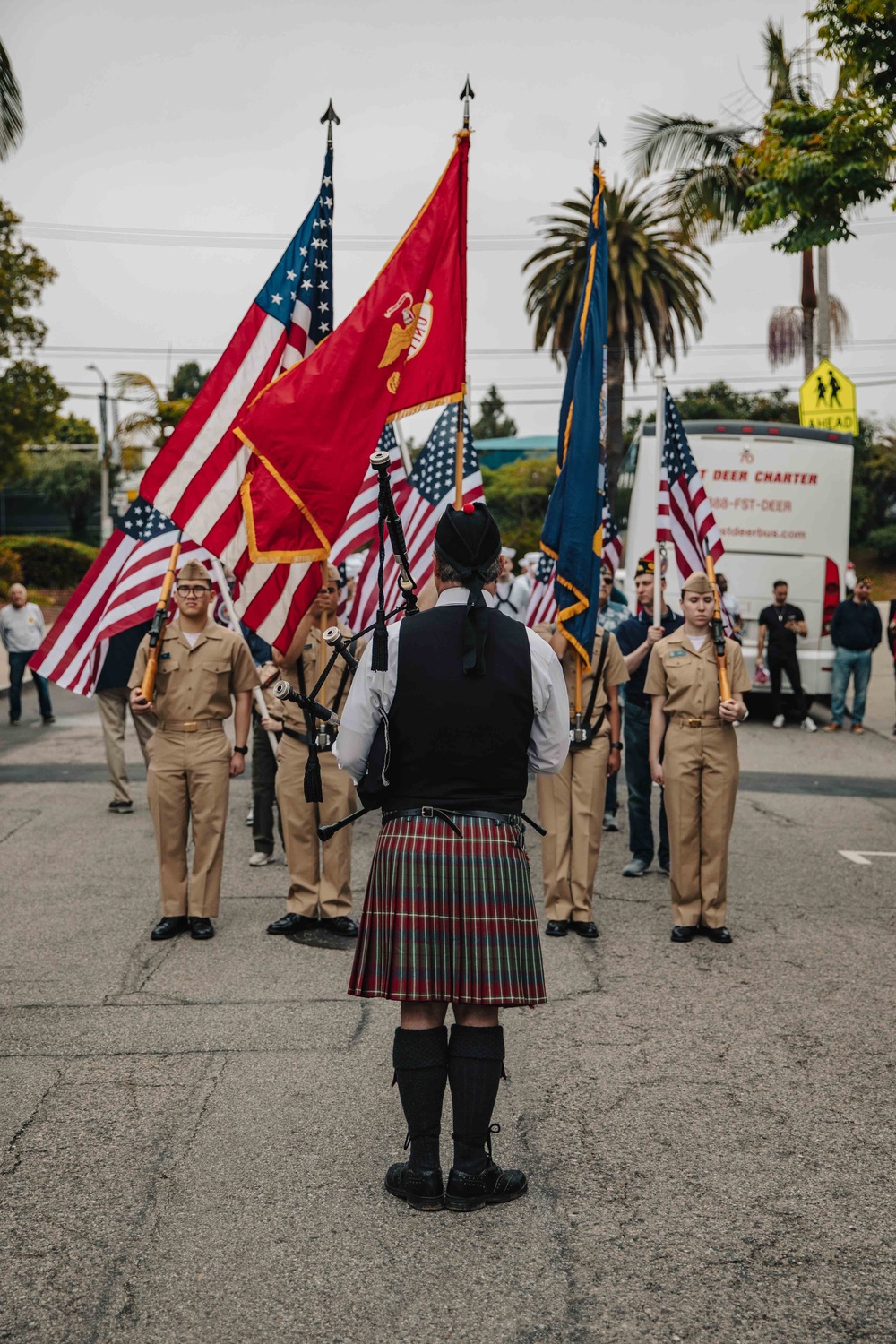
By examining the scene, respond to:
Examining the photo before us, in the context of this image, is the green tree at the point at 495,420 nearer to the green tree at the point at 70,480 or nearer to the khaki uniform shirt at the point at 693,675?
the green tree at the point at 70,480

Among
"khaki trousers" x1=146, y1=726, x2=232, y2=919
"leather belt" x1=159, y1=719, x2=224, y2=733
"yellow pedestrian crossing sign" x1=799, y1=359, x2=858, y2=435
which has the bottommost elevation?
"khaki trousers" x1=146, y1=726, x2=232, y2=919

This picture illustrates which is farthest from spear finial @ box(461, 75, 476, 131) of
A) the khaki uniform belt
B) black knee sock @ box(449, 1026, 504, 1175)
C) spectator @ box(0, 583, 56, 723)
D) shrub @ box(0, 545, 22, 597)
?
shrub @ box(0, 545, 22, 597)

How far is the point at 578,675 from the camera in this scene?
7.29m

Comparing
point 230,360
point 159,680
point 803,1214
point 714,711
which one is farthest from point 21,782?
point 803,1214

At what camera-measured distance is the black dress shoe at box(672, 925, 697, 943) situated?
7055 millimetres

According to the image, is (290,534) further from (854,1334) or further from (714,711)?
(854,1334)

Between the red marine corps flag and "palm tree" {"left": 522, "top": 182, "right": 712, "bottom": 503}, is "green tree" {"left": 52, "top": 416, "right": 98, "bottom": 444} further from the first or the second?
the red marine corps flag

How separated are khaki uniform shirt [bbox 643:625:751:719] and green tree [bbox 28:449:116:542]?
5855 centimetres

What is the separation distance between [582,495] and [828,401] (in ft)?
47.3

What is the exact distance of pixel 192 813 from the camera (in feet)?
24.0

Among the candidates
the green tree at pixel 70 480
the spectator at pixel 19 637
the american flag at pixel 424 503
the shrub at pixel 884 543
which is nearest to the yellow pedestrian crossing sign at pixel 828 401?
the american flag at pixel 424 503

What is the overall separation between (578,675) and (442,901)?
352 centimetres

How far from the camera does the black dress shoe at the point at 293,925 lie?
23.4 ft

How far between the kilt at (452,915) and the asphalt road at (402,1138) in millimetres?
679
